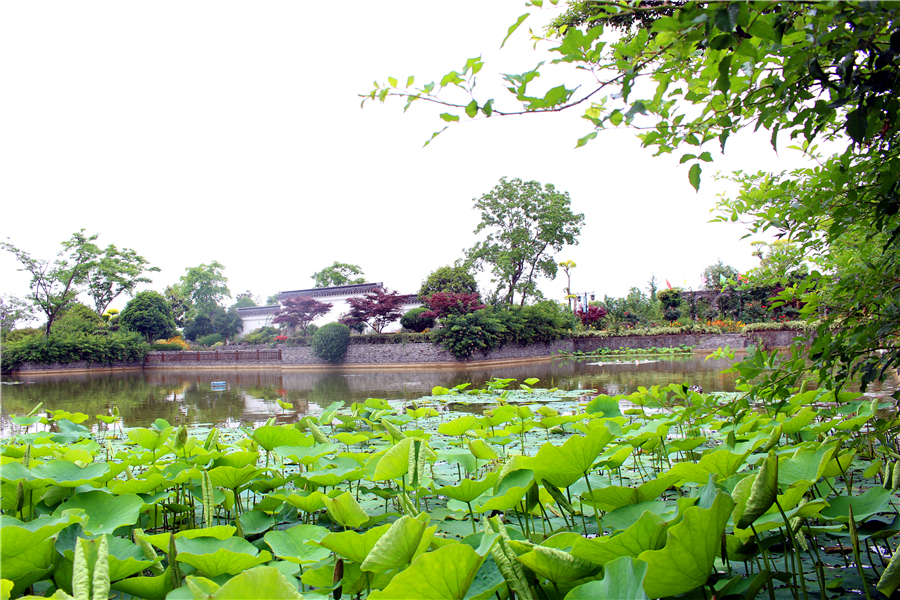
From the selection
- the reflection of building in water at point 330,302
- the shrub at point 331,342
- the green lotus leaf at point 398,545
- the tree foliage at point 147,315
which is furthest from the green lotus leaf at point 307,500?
the tree foliage at point 147,315

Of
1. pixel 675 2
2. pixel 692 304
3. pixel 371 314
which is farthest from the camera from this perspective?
pixel 692 304

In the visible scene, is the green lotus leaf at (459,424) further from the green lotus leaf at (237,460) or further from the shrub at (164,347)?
the shrub at (164,347)

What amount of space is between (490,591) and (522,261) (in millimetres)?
16777

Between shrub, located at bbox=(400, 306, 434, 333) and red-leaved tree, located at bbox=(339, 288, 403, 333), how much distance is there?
2.32 ft

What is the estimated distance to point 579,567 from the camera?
1.73 ft

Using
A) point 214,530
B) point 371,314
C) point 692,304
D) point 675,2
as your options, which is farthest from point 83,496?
point 692,304

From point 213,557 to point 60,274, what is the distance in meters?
22.1

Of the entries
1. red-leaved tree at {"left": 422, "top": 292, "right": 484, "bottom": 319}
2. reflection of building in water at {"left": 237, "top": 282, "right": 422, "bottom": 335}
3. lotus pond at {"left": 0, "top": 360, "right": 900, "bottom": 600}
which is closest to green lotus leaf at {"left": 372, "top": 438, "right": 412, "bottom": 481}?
lotus pond at {"left": 0, "top": 360, "right": 900, "bottom": 600}

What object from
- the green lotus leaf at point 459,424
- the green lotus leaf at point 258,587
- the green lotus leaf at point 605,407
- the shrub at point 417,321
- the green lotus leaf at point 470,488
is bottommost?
the green lotus leaf at point 605,407

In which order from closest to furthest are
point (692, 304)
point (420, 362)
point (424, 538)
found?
point (424, 538), point (420, 362), point (692, 304)

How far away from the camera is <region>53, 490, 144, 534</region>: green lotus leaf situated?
2.80 ft

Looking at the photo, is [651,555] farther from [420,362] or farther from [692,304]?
[692,304]

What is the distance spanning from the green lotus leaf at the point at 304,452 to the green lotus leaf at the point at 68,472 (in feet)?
1.19

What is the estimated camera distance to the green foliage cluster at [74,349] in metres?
15.1
